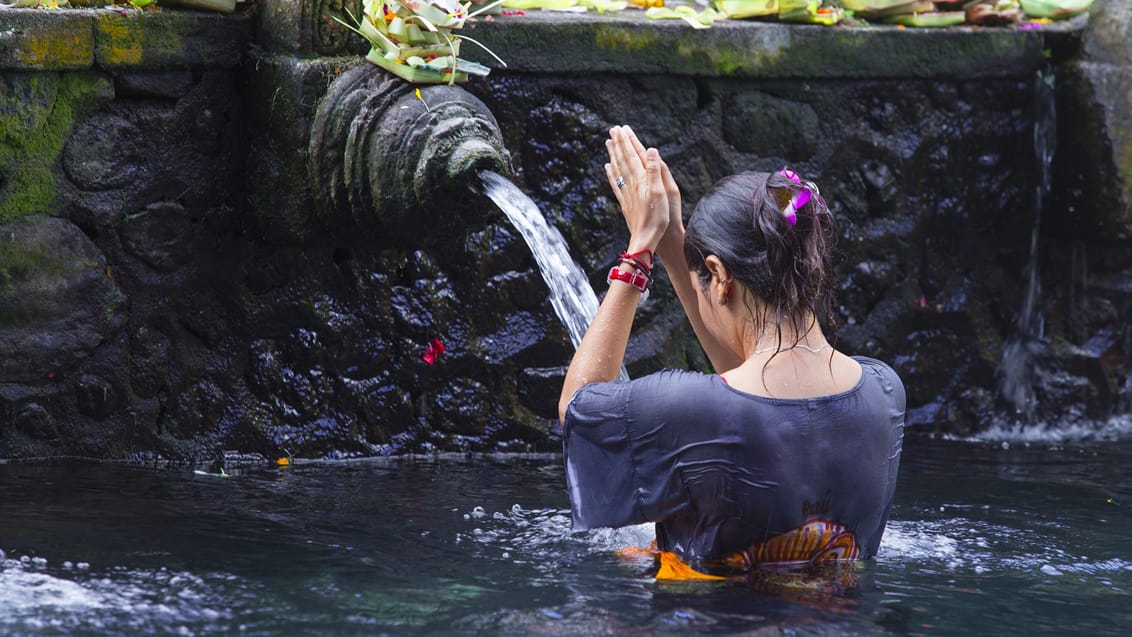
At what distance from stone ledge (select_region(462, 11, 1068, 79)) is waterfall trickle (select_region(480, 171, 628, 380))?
0.71m

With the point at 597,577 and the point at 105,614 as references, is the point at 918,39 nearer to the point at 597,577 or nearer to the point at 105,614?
the point at 597,577

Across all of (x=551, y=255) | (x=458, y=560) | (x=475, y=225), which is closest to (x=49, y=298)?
(x=475, y=225)

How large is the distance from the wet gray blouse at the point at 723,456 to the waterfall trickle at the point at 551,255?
1237mm

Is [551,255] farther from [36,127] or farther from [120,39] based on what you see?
[36,127]

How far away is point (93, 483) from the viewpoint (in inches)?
169

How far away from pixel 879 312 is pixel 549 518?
7.26 ft

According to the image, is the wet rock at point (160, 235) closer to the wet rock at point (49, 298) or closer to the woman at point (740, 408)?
the wet rock at point (49, 298)

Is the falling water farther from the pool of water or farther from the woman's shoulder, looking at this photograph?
the woman's shoulder

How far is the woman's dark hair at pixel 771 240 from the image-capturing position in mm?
2945

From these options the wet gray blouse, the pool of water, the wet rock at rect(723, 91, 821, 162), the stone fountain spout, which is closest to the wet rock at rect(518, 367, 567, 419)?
the pool of water

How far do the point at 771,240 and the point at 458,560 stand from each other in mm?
1184

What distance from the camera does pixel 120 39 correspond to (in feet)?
14.6

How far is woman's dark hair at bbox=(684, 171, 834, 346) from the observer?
116 inches

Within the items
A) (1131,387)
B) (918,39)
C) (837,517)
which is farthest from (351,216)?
(1131,387)
